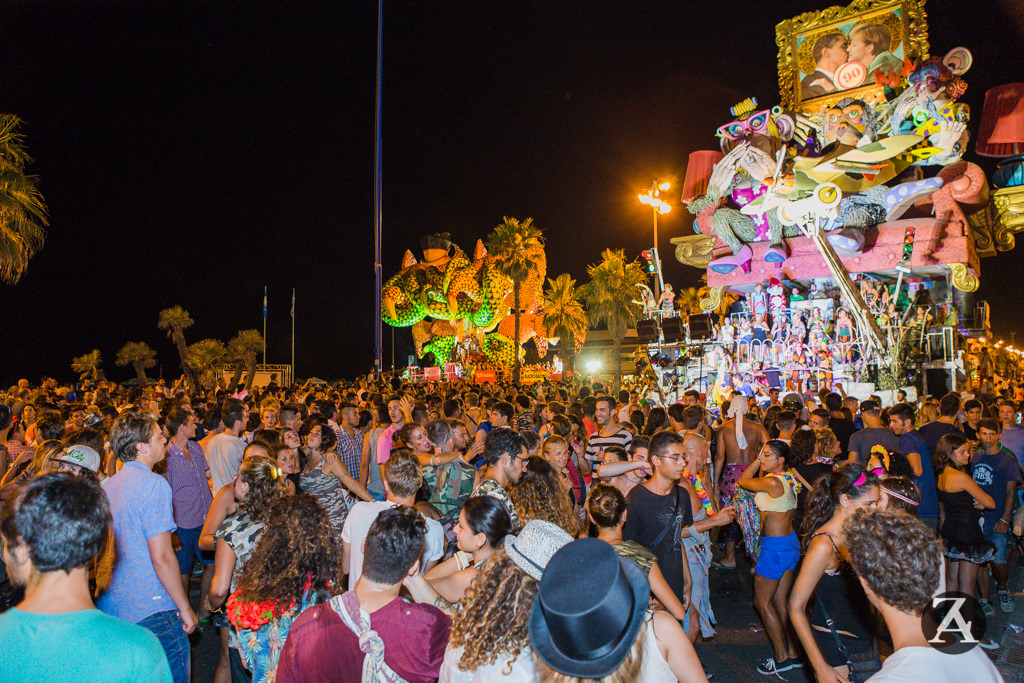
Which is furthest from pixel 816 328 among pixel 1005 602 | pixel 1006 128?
pixel 1005 602

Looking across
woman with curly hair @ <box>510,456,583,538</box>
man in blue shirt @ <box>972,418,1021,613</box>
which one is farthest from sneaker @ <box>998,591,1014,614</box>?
woman with curly hair @ <box>510,456,583,538</box>

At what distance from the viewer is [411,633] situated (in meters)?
2.32

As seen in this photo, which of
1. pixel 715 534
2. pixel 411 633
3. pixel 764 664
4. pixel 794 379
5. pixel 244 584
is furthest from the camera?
pixel 794 379

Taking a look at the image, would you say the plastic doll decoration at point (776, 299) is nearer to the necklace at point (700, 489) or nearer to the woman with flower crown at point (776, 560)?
the necklace at point (700, 489)

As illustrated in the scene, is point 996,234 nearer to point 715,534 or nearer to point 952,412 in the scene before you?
point 952,412

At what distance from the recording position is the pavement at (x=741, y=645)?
4.67 metres

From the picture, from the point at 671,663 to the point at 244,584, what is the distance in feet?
5.87

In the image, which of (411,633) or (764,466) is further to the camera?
(764,466)

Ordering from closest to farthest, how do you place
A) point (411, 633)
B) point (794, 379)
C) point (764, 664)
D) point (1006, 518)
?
1. point (411, 633)
2. point (764, 664)
3. point (1006, 518)
4. point (794, 379)

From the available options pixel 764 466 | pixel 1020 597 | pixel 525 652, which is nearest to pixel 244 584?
pixel 525 652

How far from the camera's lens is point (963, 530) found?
552 centimetres

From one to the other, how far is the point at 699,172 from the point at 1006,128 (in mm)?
11961

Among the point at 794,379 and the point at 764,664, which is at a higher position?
the point at 794,379

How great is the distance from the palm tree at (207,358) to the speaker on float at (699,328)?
2103cm
